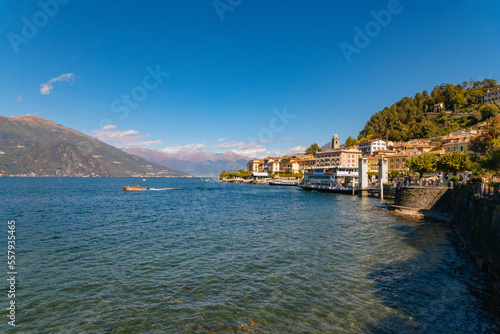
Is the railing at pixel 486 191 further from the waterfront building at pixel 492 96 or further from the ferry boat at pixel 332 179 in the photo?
the waterfront building at pixel 492 96

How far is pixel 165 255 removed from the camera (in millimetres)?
19078

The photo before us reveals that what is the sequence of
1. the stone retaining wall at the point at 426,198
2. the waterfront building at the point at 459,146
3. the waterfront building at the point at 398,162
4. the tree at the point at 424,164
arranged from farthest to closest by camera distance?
the waterfront building at the point at 398,162 < the waterfront building at the point at 459,146 < the tree at the point at 424,164 < the stone retaining wall at the point at 426,198

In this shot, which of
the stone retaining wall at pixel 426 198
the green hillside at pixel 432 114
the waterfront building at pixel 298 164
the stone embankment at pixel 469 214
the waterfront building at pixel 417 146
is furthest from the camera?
the waterfront building at pixel 298 164

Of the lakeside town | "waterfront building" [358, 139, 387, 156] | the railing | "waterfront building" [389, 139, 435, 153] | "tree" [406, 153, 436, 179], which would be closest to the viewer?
the railing

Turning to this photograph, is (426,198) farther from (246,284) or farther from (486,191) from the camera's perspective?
(246,284)

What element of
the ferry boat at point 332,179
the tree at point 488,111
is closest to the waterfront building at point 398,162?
the ferry boat at point 332,179

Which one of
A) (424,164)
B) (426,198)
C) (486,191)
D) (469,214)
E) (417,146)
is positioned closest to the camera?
(486,191)

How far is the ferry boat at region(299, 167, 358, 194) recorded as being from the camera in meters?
89.7

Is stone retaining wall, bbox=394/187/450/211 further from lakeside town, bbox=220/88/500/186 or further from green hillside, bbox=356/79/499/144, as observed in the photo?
green hillside, bbox=356/79/499/144

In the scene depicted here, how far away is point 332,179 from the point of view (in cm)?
9544

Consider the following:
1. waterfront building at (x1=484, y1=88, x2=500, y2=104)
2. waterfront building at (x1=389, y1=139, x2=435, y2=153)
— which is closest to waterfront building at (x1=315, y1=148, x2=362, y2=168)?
waterfront building at (x1=389, y1=139, x2=435, y2=153)

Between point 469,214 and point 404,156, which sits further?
point 404,156

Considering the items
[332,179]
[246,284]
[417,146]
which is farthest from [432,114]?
[246,284]

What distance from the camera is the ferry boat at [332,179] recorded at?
89.7 m
